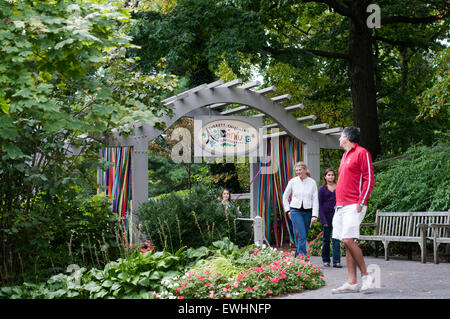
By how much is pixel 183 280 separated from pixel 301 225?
2.93m

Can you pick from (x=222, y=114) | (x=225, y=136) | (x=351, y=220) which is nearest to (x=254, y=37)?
(x=222, y=114)

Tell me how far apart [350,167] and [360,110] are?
27.6 ft

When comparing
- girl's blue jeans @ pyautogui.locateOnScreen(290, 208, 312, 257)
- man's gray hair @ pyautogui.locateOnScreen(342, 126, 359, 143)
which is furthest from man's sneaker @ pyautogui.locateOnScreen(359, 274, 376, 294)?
girl's blue jeans @ pyautogui.locateOnScreen(290, 208, 312, 257)

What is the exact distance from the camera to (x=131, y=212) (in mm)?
10000

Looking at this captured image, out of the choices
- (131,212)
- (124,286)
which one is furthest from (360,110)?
(124,286)

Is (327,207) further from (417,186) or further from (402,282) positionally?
(417,186)

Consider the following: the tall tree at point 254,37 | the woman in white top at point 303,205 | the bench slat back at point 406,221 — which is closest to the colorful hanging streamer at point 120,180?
the woman in white top at point 303,205

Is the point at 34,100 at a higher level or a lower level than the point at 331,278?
higher

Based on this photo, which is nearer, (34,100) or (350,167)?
(34,100)

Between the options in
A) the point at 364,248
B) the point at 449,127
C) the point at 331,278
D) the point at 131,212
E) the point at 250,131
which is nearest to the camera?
the point at 331,278

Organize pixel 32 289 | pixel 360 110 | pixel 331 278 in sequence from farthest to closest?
pixel 360 110
pixel 331 278
pixel 32 289

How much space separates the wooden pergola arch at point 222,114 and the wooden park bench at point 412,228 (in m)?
2.54

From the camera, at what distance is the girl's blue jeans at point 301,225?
8.92 m
